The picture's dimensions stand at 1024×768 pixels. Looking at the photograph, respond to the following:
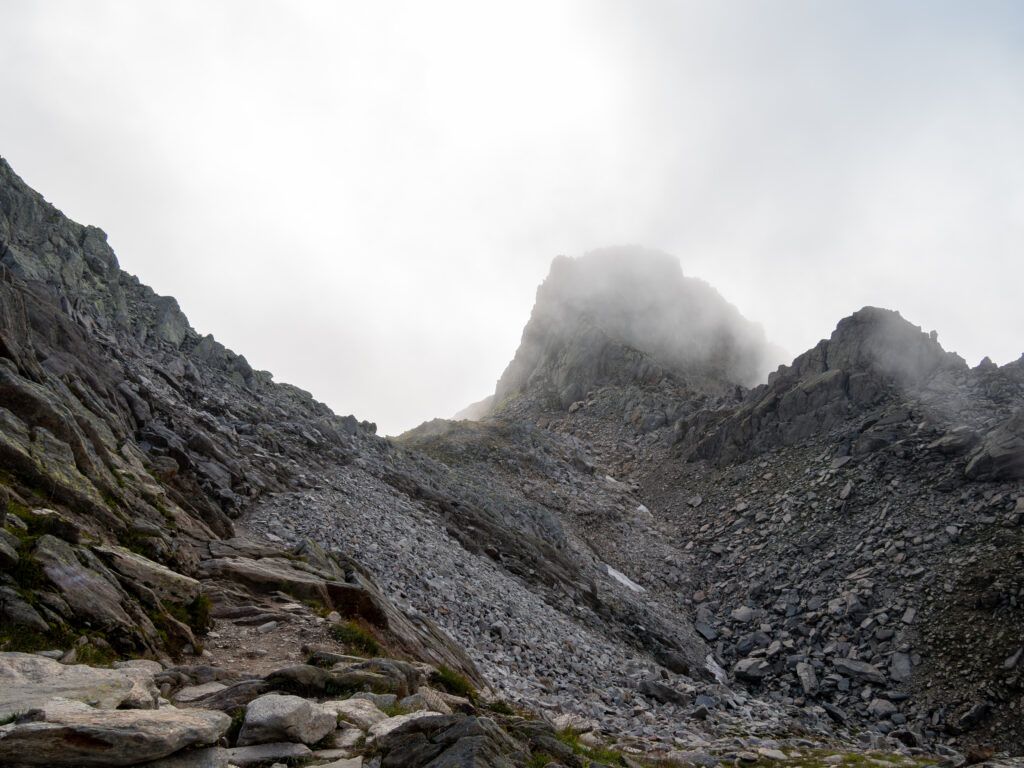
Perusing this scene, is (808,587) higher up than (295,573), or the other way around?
(808,587)

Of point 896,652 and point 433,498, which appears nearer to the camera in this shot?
point 896,652

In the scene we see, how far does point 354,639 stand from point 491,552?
2109cm

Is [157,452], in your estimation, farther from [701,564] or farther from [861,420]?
[861,420]

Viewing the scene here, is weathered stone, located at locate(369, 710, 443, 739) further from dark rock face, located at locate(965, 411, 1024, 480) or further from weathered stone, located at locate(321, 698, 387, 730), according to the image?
dark rock face, located at locate(965, 411, 1024, 480)

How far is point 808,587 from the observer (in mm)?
37062

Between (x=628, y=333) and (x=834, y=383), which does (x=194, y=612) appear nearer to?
(x=834, y=383)

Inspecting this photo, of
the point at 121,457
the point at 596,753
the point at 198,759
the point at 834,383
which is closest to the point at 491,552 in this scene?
the point at 121,457

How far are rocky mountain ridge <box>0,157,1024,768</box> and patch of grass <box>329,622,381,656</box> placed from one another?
3.7 inches

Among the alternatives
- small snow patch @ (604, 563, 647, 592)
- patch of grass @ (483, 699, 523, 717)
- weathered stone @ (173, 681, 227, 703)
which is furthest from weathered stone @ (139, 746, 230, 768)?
small snow patch @ (604, 563, 647, 592)

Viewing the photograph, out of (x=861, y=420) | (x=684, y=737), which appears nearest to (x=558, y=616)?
(x=684, y=737)

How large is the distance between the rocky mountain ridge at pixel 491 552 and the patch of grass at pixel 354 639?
0.09m

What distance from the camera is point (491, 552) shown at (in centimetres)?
3519

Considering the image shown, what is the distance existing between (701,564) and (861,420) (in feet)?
62.0

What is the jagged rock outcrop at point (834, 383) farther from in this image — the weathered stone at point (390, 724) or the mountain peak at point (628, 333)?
the weathered stone at point (390, 724)
